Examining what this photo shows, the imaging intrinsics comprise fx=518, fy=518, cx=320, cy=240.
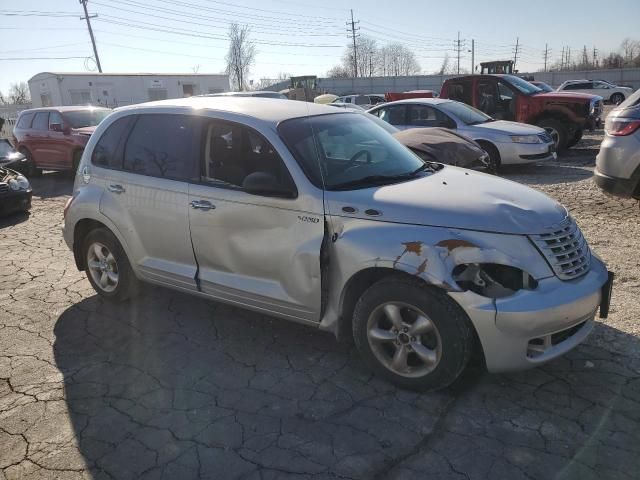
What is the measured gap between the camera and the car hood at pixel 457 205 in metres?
2.98

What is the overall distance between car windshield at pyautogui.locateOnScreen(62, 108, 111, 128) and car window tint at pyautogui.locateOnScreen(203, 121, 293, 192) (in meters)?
10.2

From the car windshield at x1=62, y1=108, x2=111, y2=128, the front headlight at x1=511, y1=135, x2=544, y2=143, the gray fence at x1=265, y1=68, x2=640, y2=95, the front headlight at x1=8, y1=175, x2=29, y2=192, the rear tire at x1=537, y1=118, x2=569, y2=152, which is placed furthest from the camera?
the gray fence at x1=265, y1=68, x2=640, y2=95

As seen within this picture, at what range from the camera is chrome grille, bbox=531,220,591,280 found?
2963 mm

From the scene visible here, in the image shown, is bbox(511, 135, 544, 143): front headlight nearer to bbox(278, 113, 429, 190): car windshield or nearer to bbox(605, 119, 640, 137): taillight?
bbox(605, 119, 640, 137): taillight

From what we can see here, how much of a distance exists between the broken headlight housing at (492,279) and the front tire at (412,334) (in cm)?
15

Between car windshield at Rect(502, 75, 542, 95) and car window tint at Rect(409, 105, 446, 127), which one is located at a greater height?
car windshield at Rect(502, 75, 542, 95)

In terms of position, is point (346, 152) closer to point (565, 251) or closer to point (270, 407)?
point (565, 251)

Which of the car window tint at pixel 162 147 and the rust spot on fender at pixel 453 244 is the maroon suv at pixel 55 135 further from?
the rust spot on fender at pixel 453 244

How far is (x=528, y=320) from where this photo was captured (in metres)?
2.82

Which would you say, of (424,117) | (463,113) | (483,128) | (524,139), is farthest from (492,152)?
(424,117)

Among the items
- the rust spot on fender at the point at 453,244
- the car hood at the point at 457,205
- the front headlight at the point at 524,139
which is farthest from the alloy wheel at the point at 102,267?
the front headlight at the point at 524,139

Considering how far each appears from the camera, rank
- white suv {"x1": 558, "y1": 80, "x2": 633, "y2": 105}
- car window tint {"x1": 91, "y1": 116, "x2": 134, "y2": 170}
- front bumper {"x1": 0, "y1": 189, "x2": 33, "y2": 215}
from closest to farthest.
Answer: car window tint {"x1": 91, "y1": 116, "x2": 134, "y2": 170} < front bumper {"x1": 0, "y1": 189, "x2": 33, "y2": 215} < white suv {"x1": 558, "y1": 80, "x2": 633, "y2": 105}

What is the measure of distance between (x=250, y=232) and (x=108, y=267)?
1.90 metres

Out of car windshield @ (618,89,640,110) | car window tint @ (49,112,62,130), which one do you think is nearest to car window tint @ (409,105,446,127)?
car windshield @ (618,89,640,110)
